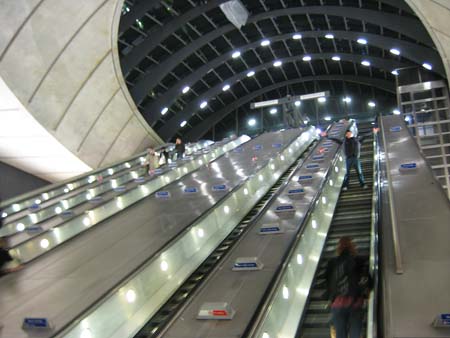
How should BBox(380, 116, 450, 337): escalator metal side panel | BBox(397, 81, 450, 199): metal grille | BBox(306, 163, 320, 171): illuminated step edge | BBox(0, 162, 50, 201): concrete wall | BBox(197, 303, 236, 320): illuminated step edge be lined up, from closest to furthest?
BBox(380, 116, 450, 337): escalator metal side panel, BBox(197, 303, 236, 320): illuminated step edge, BBox(306, 163, 320, 171): illuminated step edge, BBox(0, 162, 50, 201): concrete wall, BBox(397, 81, 450, 199): metal grille

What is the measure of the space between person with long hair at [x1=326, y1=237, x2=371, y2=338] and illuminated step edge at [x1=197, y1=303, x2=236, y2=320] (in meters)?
1.12

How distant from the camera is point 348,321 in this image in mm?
5004

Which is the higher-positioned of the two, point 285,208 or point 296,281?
point 285,208

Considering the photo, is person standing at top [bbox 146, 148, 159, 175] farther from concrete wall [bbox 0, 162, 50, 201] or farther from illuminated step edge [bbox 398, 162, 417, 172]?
illuminated step edge [bbox 398, 162, 417, 172]

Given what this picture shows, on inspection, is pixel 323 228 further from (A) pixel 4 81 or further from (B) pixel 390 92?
(B) pixel 390 92

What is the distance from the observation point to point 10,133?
1798 centimetres

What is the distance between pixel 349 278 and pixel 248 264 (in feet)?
5.67

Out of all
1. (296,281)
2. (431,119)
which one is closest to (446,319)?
(296,281)

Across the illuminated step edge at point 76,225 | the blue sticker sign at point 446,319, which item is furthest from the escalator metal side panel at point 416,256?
the illuminated step edge at point 76,225

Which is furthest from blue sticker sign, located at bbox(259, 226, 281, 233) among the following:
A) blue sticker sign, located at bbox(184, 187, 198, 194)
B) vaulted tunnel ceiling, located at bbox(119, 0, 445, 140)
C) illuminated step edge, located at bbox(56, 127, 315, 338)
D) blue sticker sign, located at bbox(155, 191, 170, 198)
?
vaulted tunnel ceiling, located at bbox(119, 0, 445, 140)

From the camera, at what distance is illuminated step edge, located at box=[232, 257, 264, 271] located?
6.39 metres

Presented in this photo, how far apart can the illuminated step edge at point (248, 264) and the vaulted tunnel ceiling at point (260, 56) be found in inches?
745

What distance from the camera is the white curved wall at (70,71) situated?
607 inches

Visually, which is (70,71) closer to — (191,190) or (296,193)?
(191,190)
